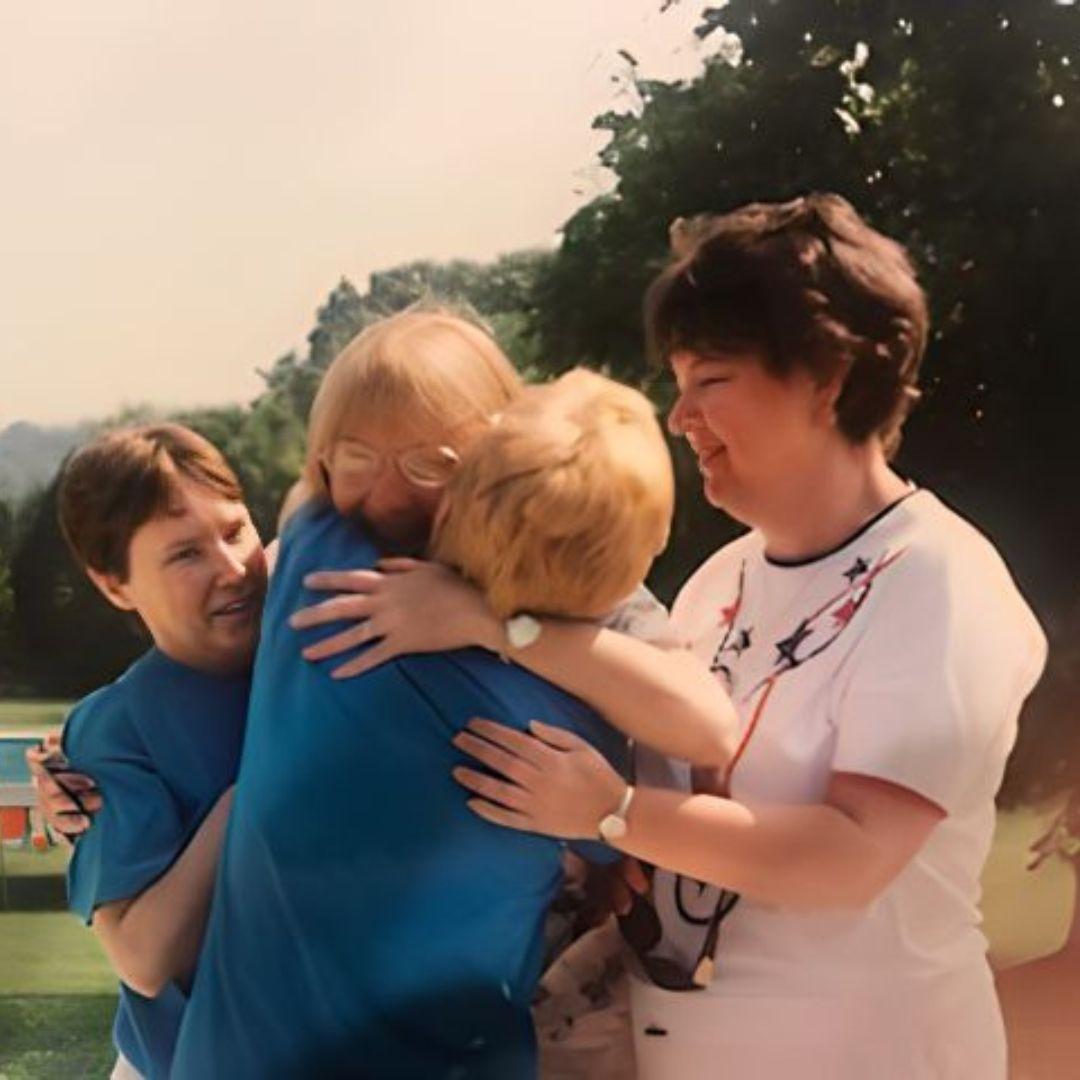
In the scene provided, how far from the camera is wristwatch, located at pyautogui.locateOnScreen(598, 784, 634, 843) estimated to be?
119cm

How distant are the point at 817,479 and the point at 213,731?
0.50 metres

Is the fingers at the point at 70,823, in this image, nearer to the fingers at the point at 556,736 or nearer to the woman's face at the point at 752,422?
the fingers at the point at 556,736

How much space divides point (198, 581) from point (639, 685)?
1.22 feet

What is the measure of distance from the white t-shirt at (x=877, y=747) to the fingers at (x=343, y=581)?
25 centimetres

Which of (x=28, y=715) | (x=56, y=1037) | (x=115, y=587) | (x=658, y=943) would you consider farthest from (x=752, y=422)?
(x=56, y=1037)

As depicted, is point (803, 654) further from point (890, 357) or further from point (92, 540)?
Result: point (92, 540)

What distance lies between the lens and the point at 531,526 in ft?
3.63

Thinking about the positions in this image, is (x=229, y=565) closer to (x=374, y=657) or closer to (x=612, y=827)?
(x=374, y=657)

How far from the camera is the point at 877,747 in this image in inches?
46.9

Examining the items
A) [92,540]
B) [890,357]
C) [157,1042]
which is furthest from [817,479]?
[157,1042]

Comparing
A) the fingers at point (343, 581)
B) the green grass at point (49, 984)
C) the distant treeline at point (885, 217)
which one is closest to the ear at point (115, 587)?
the fingers at point (343, 581)

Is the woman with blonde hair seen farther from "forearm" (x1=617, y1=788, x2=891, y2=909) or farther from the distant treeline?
the distant treeline

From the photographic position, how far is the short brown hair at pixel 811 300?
1.24m

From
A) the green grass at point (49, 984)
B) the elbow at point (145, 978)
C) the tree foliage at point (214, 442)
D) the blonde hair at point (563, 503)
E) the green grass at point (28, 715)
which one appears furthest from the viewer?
the green grass at point (49, 984)
